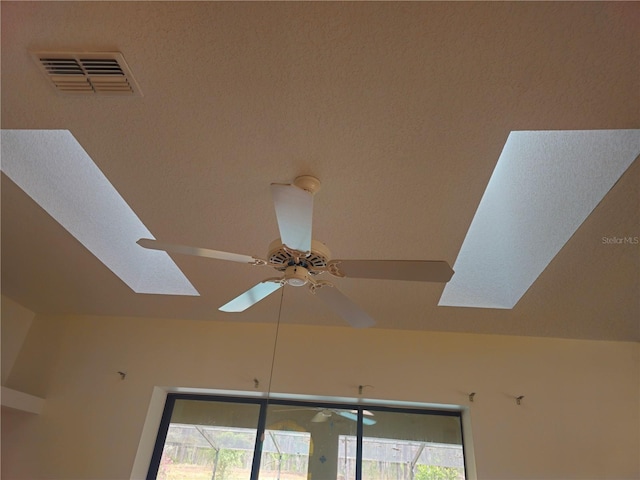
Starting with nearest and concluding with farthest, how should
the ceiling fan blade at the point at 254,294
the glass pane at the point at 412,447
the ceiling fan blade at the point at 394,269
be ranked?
the ceiling fan blade at the point at 394,269, the ceiling fan blade at the point at 254,294, the glass pane at the point at 412,447

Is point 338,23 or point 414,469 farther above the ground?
point 338,23

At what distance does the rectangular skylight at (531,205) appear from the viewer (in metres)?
1.68

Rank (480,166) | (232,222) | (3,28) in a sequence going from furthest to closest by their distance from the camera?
1. (232,222)
2. (480,166)
3. (3,28)

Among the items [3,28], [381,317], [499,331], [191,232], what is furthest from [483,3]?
[499,331]

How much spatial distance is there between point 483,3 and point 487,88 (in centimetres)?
29

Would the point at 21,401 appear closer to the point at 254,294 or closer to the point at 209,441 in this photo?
the point at 209,441

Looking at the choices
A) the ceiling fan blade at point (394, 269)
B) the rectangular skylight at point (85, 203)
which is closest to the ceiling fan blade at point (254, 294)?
the ceiling fan blade at point (394, 269)

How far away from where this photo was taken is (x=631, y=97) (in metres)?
1.33

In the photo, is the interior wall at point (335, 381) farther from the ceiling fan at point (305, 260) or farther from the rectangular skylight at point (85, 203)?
the ceiling fan at point (305, 260)

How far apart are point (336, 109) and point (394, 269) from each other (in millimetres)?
635

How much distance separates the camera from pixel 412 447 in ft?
10.2

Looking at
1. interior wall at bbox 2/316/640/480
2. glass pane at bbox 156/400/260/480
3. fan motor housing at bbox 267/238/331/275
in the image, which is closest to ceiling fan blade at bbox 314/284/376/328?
fan motor housing at bbox 267/238/331/275

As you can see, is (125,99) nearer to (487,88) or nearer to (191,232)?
(191,232)

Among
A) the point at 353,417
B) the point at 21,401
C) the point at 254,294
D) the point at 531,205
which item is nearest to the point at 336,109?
the point at 254,294
